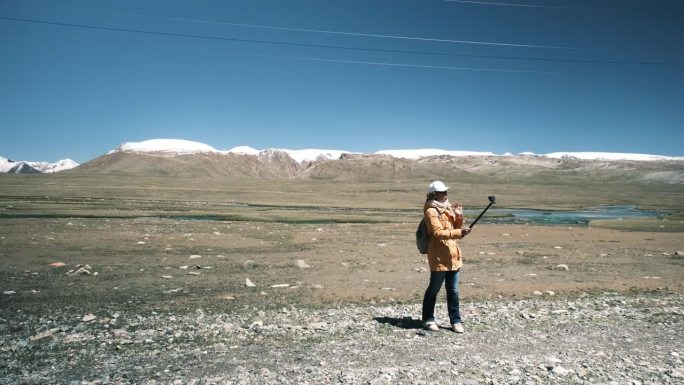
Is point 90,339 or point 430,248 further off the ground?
point 430,248

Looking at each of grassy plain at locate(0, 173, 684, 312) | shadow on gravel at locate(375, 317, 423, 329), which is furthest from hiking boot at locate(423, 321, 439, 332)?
grassy plain at locate(0, 173, 684, 312)

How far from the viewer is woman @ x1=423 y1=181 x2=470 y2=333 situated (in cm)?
926

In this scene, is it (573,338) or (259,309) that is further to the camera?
(259,309)

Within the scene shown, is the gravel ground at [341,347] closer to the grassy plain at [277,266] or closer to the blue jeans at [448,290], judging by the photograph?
the blue jeans at [448,290]

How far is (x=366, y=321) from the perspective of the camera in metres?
10.4

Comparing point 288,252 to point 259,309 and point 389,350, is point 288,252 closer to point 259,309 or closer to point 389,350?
point 259,309

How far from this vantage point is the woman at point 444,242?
9.26m

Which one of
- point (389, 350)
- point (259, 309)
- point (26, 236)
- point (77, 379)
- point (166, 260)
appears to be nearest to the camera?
point (77, 379)

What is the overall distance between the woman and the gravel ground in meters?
0.79

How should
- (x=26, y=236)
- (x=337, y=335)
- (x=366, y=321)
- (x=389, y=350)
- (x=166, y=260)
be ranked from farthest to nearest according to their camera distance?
(x=26, y=236) < (x=166, y=260) < (x=366, y=321) < (x=337, y=335) < (x=389, y=350)

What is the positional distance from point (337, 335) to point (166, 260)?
41.1 feet

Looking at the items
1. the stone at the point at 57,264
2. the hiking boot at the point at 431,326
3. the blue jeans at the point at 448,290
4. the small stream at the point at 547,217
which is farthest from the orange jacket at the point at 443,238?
the small stream at the point at 547,217

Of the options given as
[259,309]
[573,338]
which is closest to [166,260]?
[259,309]

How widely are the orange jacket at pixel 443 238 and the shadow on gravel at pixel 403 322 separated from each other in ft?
4.97
